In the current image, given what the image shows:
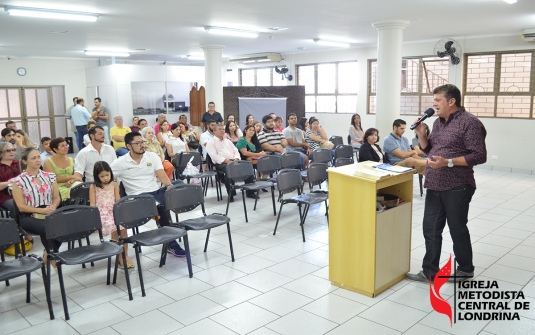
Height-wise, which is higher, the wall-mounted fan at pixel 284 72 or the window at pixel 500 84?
the wall-mounted fan at pixel 284 72

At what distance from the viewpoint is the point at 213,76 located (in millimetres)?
11344

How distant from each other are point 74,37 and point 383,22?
6.38 meters

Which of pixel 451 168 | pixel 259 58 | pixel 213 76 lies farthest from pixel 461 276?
pixel 259 58

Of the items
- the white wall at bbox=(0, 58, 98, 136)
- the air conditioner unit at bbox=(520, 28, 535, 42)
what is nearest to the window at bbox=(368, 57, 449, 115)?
the air conditioner unit at bbox=(520, 28, 535, 42)

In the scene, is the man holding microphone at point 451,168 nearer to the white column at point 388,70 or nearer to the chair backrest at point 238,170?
the chair backrest at point 238,170

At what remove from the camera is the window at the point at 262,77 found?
15.3 metres

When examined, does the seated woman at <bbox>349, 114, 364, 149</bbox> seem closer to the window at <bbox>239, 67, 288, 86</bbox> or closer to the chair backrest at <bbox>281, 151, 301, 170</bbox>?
the chair backrest at <bbox>281, 151, 301, 170</bbox>

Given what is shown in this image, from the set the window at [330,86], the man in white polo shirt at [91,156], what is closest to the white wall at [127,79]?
the window at [330,86]

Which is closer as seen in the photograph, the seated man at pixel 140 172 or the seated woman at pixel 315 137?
the seated man at pixel 140 172

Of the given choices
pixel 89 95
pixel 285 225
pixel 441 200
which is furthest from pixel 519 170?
pixel 89 95

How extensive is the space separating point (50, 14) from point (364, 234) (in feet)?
18.9

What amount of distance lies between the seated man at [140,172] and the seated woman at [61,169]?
0.87 m

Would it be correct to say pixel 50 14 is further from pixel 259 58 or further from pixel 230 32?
pixel 259 58

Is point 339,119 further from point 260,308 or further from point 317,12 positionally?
point 260,308
